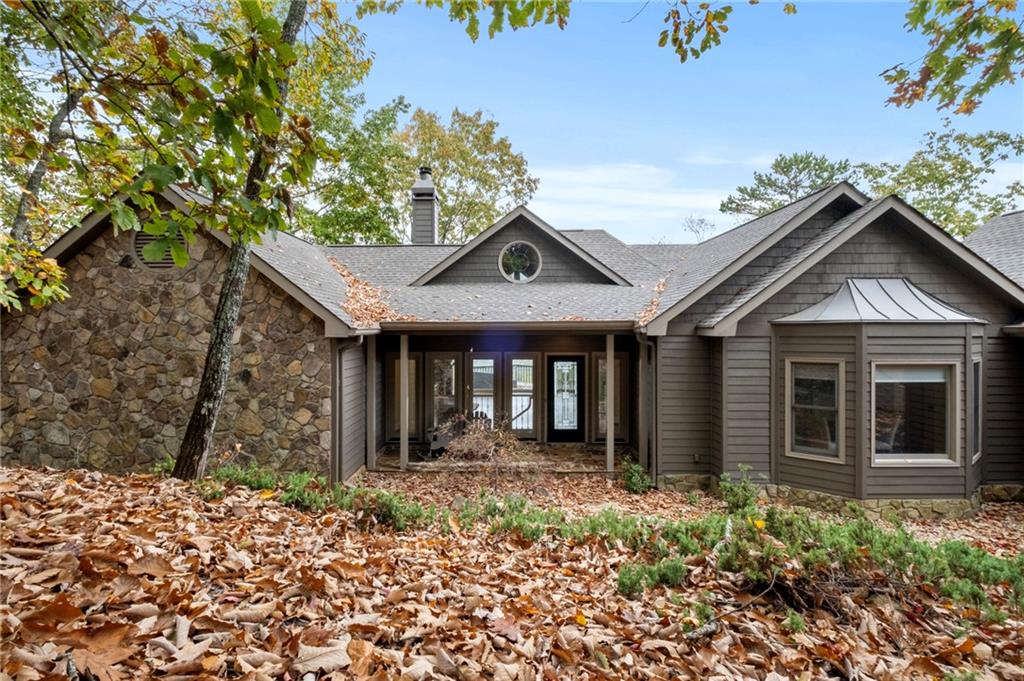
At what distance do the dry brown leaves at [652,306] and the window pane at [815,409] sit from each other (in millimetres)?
2417

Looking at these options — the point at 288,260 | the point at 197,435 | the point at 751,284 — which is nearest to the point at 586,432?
the point at 751,284

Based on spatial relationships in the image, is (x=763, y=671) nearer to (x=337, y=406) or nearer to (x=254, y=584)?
(x=254, y=584)

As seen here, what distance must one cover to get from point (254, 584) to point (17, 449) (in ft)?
28.2

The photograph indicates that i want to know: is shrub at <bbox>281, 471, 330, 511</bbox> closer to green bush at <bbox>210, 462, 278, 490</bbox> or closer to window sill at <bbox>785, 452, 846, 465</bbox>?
green bush at <bbox>210, 462, 278, 490</bbox>

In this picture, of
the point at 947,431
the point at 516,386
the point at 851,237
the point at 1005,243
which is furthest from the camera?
the point at 516,386

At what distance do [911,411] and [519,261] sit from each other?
7.72 metres

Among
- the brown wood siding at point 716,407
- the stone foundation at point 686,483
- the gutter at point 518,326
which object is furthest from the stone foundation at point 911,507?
the gutter at point 518,326

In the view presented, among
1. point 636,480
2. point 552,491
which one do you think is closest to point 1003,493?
point 636,480

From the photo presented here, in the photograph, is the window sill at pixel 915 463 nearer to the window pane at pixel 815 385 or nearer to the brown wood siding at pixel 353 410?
the window pane at pixel 815 385

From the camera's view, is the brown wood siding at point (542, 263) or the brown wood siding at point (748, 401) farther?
the brown wood siding at point (542, 263)

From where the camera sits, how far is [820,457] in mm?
7766

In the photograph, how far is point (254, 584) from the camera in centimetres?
272

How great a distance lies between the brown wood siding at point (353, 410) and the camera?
8.37 meters

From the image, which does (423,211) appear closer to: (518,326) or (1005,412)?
(518,326)
